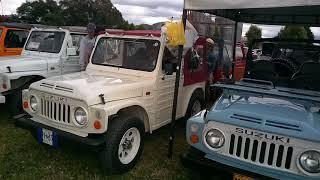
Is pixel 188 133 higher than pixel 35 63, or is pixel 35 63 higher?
pixel 35 63

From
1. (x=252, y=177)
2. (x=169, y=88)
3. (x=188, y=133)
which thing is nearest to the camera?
(x=252, y=177)

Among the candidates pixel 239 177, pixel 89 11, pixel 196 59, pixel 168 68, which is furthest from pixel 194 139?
pixel 89 11

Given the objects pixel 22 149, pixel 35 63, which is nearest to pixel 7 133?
pixel 22 149

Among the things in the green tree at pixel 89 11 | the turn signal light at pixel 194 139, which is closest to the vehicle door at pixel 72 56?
the turn signal light at pixel 194 139

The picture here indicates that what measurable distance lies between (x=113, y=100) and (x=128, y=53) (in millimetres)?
1285

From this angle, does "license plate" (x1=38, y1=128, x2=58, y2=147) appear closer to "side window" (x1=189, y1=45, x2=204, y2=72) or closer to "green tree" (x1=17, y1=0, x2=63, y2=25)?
"side window" (x1=189, y1=45, x2=204, y2=72)

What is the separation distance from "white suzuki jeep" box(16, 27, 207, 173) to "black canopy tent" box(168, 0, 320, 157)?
517 mm

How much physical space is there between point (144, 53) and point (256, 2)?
200cm

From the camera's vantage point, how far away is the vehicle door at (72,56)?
7.16 m

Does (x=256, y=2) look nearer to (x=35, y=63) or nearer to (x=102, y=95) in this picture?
(x=102, y=95)

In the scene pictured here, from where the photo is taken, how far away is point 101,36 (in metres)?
5.59

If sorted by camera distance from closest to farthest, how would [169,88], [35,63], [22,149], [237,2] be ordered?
[237,2] → [22,149] → [169,88] → [35,63]

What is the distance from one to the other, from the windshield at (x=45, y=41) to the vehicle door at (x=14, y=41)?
83 centimetres

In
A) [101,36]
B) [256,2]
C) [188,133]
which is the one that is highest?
[256,2]
